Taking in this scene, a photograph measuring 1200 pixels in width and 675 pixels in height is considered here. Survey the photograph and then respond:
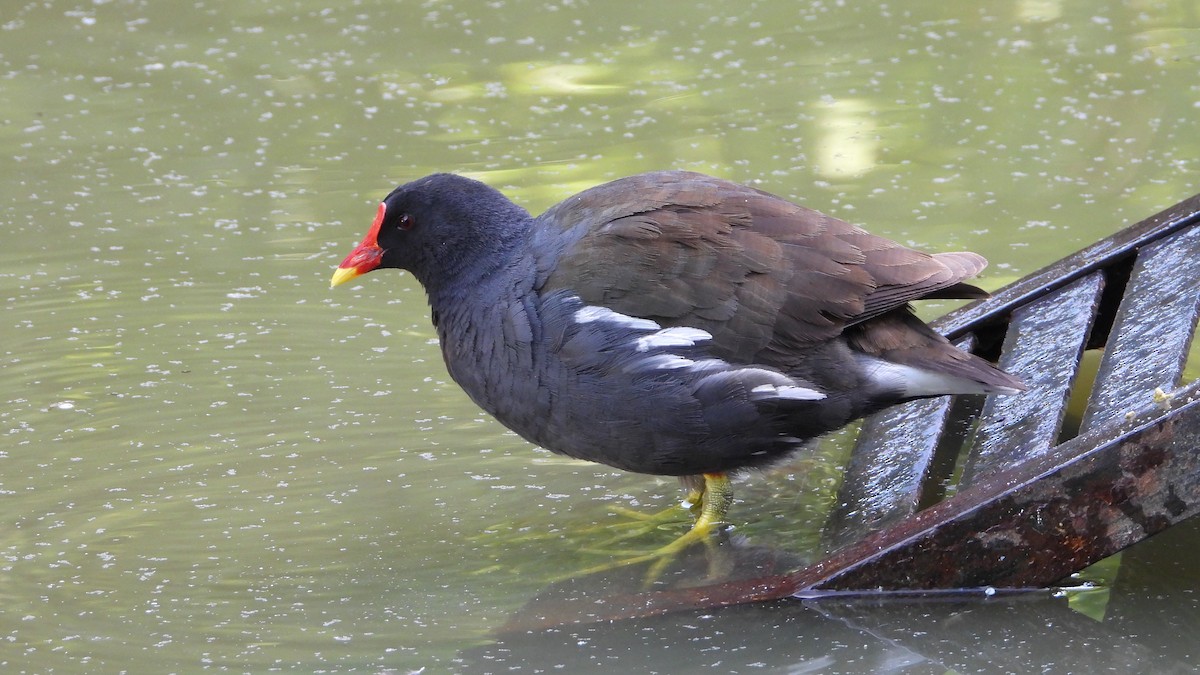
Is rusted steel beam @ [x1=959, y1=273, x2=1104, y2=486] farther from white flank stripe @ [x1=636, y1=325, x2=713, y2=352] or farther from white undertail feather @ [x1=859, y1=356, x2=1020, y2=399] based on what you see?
white flank stripe @ [x1=636, y1=325, x2=713, y2=352]

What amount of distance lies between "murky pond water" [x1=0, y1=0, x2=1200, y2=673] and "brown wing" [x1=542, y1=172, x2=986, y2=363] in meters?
0.49

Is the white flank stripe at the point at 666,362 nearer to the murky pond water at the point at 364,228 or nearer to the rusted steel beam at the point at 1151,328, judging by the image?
the murky pond water at the point at 364,228

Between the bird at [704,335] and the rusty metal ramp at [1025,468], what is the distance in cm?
18

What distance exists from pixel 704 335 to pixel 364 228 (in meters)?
1.90

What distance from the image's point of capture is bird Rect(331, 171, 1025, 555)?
2.67m

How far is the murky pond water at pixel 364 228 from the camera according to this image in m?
2.57

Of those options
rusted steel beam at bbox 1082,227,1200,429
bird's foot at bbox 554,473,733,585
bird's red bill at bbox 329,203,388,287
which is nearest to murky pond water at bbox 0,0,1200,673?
bird's foot at bbox 554,473,733,585

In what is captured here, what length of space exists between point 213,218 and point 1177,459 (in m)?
3.06

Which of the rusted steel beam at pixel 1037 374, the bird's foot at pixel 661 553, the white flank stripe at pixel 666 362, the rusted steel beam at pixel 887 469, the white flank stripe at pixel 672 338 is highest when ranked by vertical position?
the white flank stripe at pixel 672 338

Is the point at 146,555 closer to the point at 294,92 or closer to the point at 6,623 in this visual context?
the point at 6,623

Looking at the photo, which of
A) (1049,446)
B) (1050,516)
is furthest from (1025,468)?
(1049,446)

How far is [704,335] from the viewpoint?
8.76 ft

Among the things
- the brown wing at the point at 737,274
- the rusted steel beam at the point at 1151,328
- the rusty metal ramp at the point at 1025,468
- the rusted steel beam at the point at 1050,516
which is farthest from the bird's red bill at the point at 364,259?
the rusted steel beam at the point at 1151,328

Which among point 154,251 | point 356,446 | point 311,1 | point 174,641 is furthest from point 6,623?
point 311,1
